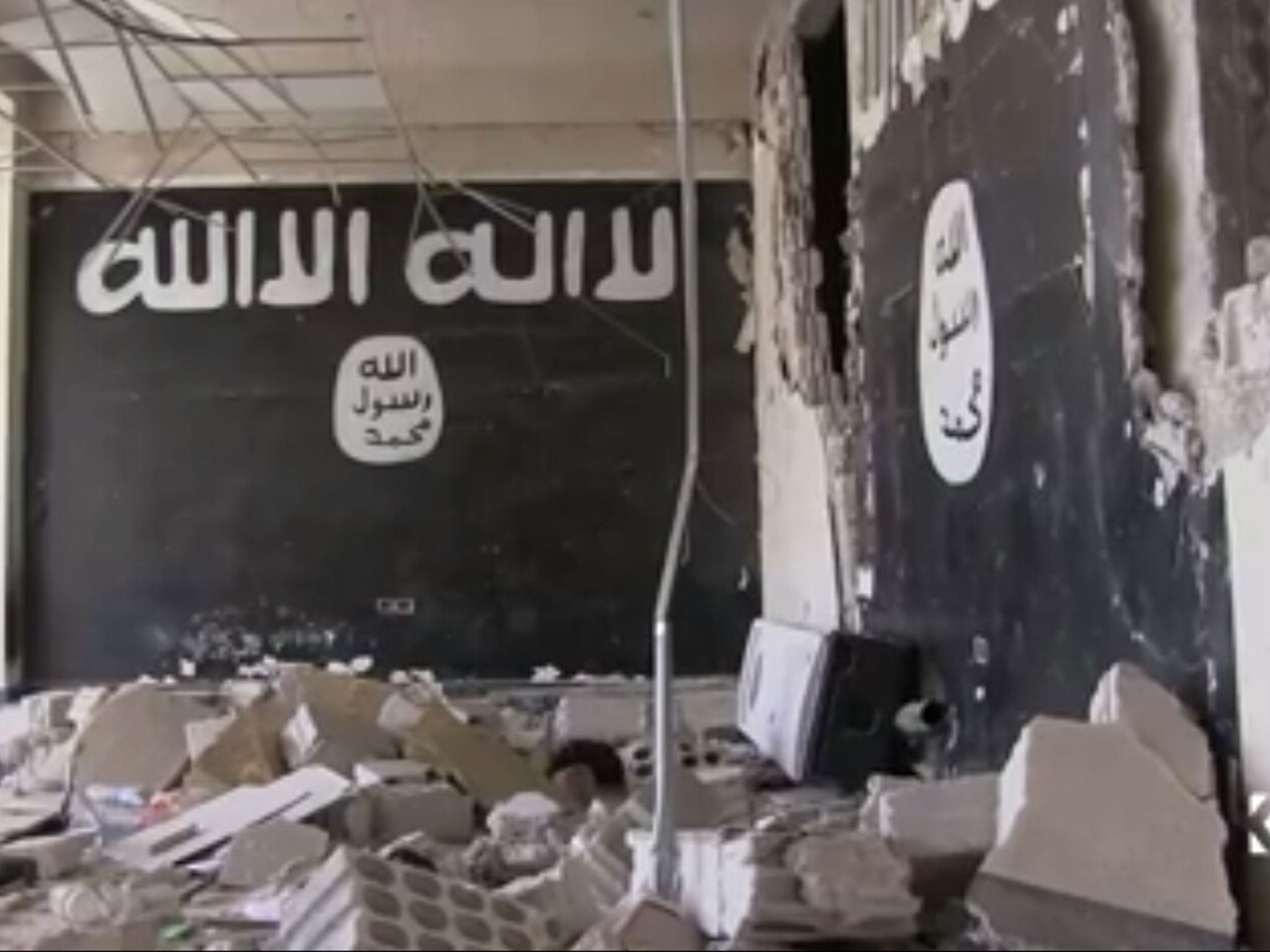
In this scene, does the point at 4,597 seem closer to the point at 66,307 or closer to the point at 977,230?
the point at 66,307

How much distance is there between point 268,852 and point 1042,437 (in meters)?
1.29

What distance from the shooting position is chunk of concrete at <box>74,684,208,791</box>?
3.73 metres

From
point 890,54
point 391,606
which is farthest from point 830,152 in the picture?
point 391,606

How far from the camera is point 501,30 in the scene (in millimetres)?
6102

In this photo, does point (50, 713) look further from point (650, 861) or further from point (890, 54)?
point (650, 861)

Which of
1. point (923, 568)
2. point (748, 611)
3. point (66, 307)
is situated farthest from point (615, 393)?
point (923, 568)

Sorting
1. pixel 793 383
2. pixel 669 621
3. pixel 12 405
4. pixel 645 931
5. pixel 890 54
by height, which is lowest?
pixel 645 931

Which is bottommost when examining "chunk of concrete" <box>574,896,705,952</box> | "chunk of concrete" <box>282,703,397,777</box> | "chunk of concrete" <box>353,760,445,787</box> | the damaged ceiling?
"chunk of concrete" <box>353,760,445,787</box>

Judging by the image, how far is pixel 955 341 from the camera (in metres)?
3.11

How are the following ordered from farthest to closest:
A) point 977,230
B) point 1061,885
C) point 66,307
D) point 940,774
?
point 66,307 → point 940,774 → point 977,230 → point 1061,885

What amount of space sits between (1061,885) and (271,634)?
16.9ft

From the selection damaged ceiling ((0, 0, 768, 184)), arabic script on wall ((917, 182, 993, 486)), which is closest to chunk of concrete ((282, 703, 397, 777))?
arabic script on wall ((917, 182, 993, 486))

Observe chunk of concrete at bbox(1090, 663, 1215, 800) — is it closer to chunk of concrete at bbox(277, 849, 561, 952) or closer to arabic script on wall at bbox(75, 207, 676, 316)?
chunk of concrete at bbox(277, 849, 561, 952)

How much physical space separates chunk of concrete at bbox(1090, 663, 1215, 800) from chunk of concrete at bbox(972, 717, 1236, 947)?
5 centimetres
